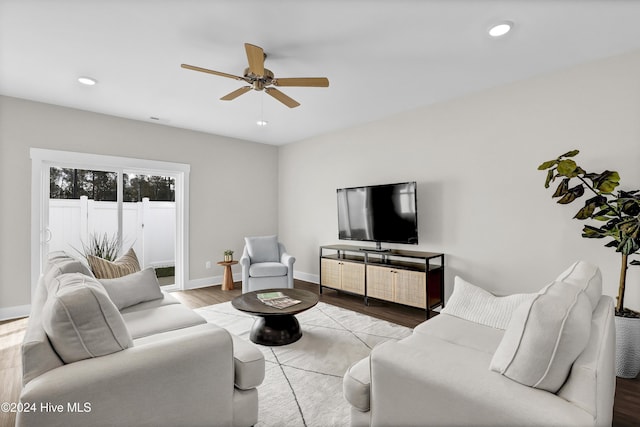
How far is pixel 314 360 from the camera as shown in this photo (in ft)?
8.52

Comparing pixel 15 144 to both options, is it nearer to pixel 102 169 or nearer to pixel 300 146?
pixel 102 169

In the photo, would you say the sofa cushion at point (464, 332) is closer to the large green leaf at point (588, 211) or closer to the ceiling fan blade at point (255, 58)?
the large green leaf at point (588, 211)

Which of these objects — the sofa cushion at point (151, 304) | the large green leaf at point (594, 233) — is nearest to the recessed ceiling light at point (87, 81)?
the sofa cushion at point (151, 304)

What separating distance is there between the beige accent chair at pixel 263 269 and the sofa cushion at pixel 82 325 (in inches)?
118

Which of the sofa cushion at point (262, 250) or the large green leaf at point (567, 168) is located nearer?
the large green leaf at point (567, 168)

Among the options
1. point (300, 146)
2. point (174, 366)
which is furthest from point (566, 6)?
point (300, 146)

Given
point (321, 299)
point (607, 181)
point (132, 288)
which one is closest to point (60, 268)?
point (132, 288)

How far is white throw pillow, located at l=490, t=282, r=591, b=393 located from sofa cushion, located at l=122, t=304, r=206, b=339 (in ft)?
6.60

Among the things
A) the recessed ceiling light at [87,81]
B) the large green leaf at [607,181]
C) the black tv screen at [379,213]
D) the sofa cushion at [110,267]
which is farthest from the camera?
the black tv screen at [379,213]

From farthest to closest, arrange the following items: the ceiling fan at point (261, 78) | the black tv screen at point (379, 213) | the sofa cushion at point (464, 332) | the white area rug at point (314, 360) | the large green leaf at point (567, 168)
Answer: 1. the black tv screen at point (379, 213)
2. the large green leaf at point (567, 168)
3. the ceiling fan at point (261, 78)
4. the white area rug at point (314, 360)
5. the sofa cushion at point (464, 332)

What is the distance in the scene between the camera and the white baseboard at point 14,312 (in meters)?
3.66

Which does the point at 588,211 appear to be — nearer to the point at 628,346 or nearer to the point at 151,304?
the point at 628,346

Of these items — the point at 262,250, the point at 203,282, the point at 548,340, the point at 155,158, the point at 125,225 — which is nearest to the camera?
the point at 548,340

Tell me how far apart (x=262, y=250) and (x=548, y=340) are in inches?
163
